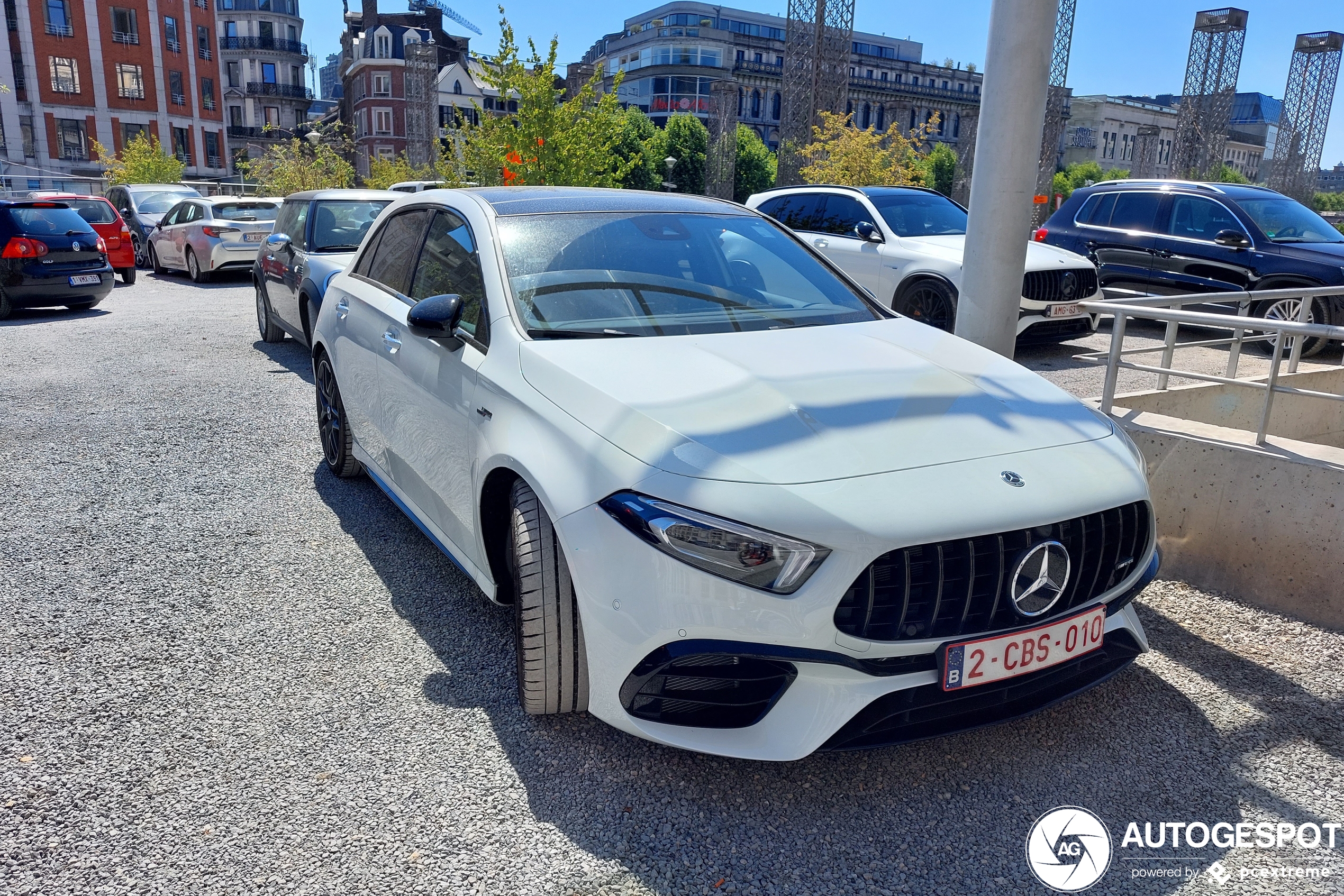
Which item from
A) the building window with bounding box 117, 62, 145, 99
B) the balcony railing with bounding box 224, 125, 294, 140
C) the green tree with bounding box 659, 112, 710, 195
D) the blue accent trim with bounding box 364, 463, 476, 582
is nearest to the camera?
the blue accent trim with bounding box 364, 463, 476, 582

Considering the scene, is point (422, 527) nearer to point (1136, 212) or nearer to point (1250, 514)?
point (1250, 514)

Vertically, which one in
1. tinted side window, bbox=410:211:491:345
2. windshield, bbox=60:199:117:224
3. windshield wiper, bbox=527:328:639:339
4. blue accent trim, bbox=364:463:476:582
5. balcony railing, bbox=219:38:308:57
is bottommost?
blue accent trim, bbox=364:463:476:582

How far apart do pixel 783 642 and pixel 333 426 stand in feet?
12.3

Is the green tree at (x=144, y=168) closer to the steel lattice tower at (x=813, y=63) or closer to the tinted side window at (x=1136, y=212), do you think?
the steel lattice tower at (x=813, y=63)

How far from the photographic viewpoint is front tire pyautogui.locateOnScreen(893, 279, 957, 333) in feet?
30.8

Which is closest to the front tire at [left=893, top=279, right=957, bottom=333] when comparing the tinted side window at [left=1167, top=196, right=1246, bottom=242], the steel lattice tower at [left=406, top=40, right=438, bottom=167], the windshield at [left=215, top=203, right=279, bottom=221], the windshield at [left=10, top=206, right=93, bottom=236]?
the tinted side window at [left=1167, top=196, right=1246, bottom=242]

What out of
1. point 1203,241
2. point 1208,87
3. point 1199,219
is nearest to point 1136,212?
point 1199,219

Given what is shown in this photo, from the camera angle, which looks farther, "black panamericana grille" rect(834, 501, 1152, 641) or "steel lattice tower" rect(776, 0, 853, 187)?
"steel lattice tower" rect(776, 0, 853, 187)

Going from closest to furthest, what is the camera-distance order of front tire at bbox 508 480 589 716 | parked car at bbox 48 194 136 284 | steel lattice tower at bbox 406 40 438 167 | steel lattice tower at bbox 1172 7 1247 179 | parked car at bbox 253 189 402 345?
front tire at bbox 508 480 589 716
parked car at bbox 253 189 402 345
parked car at bbox 48 194 136 284
steel lattice tower at bbox 406 40 438 167
steel lattice tower at bbox 1172 7 1247 179

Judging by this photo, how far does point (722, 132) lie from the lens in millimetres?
47625

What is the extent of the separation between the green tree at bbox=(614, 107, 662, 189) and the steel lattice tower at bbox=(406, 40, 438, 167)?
49.1ft

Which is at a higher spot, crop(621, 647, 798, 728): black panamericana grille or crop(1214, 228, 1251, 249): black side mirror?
crop(1214, 228, 1251, 249): black side mirror

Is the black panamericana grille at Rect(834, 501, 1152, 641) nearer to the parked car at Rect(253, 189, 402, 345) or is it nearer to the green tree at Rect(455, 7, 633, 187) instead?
the parked car at Rect(253, 189, 402, 345)

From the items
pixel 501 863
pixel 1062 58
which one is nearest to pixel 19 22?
pixel 1062 58
